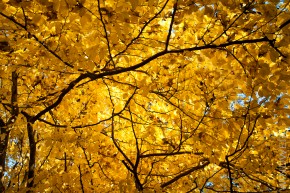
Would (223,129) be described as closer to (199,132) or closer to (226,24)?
(199,132)

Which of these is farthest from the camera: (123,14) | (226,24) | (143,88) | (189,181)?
(189,181)

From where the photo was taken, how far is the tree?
2139 millimetres

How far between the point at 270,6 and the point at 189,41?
0.96 m

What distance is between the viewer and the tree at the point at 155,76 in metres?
2.14

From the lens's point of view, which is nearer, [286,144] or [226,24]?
[226,24]

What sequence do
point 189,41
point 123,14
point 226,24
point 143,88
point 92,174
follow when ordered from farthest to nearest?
1. point 92,174
2. point 189,41
3. point 143,88
4. point 226,24
5. point 123,14

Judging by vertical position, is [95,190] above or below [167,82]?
below

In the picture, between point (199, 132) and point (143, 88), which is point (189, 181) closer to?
point (199, 132)

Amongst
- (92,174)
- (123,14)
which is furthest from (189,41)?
(92,174)

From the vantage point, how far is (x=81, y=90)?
3607mm

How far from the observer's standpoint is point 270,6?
1967 millimetres

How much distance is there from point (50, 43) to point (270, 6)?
1644 millimetres

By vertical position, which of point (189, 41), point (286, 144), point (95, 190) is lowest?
point (95, 190)

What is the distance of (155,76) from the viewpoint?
9.75 ft
